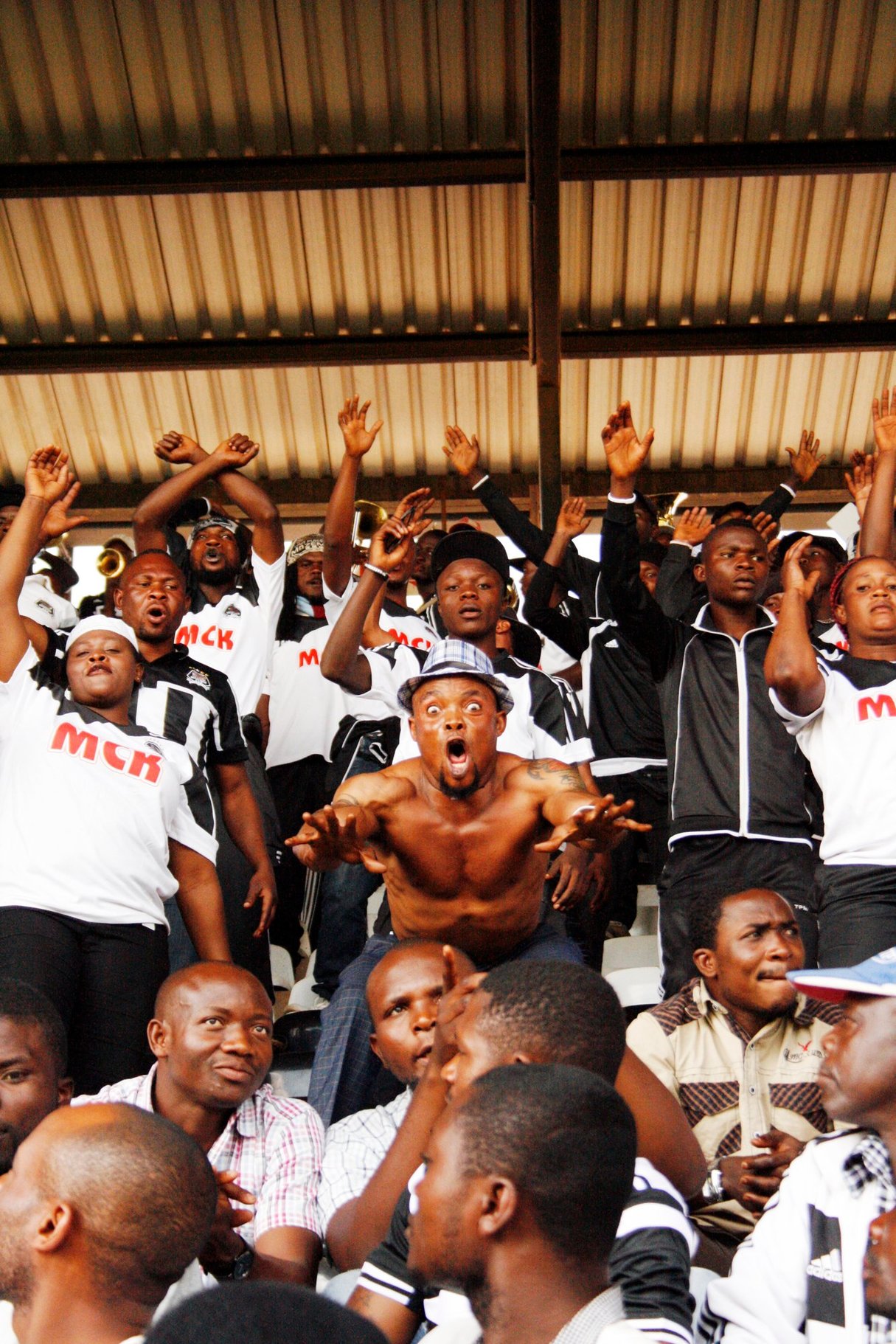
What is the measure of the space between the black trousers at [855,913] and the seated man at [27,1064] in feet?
6.97

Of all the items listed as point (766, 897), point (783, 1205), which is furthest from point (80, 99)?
point (783, 1205)

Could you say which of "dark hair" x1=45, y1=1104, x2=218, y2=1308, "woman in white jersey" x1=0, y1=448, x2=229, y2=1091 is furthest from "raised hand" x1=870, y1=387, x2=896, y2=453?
"dark hair" x1=45, y1=1104, x2=218, y2=1308

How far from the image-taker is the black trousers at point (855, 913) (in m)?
3.90

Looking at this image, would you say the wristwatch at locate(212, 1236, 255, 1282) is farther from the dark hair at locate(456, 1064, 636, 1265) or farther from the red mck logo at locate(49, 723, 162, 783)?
the red mck logo at locate(49, 723, 162, 783)

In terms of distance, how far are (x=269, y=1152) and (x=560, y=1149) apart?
1.50 meters

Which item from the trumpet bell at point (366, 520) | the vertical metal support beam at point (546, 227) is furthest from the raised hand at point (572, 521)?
the trumpet bell at point (366, 520)

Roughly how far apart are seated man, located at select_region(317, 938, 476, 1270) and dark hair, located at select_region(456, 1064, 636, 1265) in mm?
663

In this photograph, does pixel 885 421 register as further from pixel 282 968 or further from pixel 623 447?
pixel 282 968

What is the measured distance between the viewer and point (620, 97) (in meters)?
7.72

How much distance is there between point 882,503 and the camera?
5.29m

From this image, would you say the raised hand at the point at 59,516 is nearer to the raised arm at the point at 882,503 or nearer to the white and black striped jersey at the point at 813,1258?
the raised arm at the point at 882,503

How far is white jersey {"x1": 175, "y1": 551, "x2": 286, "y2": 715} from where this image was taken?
221 inches

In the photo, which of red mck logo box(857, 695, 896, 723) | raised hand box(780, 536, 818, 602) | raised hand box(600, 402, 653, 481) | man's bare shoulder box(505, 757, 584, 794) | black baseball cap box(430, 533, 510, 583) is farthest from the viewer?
black baseball cap box(430, 533, 510, 583)

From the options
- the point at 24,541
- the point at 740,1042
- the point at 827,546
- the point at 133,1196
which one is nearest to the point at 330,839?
the point at 740,1042
